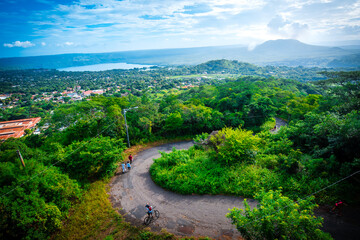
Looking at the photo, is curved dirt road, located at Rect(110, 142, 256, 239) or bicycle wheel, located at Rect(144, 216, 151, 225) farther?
bicycle wheel, located at Rect(144, 216, 151, 225)

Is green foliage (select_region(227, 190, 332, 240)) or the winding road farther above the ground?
green foliage (select_region(227, 190, 332, 240))

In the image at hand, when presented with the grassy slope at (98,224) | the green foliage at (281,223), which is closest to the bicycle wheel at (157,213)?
the grassy slope at (98,224)

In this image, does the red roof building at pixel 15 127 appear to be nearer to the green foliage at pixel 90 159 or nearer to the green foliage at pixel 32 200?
the green foliage at pixel 90 159

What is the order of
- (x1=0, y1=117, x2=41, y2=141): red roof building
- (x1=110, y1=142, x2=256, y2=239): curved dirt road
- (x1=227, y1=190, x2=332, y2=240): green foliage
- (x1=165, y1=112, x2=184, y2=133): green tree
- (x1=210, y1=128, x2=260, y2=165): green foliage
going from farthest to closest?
(x1=0, y1=117, x2=41, y2=141): red roof building
(x1=165, y1=112, x2=184, y2=133): green tree
(x1=210, y1=128, x2=260, y2=165): green foliage
(x1=110, y1=142, x2=256, y2=239): curved dirt road
(x1=227, y1=190, x2=332, y2=240): green foliage

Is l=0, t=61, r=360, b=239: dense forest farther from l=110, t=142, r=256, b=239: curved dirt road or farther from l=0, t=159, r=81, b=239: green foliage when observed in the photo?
l=110, t=142, r=256, b=239: curved dirt road

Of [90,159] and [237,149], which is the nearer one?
[90,159]

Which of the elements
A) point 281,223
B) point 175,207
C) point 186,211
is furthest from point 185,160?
point 281,223

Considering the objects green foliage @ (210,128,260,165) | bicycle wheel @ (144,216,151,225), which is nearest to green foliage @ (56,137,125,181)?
bicycle wheel @ (144,216,151,225)

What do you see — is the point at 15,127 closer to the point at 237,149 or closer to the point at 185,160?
the point at 185,160

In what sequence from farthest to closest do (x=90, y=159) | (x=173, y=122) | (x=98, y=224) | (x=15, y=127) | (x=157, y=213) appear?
(x=15, y=127) → (x=173, y=122) → (x=90, y=159) → (x=157, y=213) → (x=98, y=224)

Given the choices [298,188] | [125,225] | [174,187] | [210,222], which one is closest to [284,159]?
[298,188]
